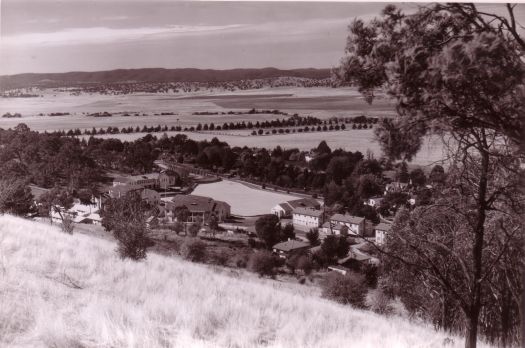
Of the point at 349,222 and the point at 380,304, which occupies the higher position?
the point at 349,222

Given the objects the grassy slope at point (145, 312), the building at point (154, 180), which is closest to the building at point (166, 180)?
the building at point (154, 180)

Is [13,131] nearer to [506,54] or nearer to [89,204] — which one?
[89,204]

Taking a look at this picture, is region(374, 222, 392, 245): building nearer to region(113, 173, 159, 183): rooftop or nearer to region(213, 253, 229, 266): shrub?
region(213, 253, 229, 266): shrub

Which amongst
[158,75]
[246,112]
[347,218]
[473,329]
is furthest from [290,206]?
[473,329]

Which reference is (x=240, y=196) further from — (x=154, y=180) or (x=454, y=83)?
(x=454, y=83)

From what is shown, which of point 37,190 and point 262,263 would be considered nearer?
point 262,263

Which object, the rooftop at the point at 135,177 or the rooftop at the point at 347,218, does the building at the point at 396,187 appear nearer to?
the rooftop at the point at 347,218
